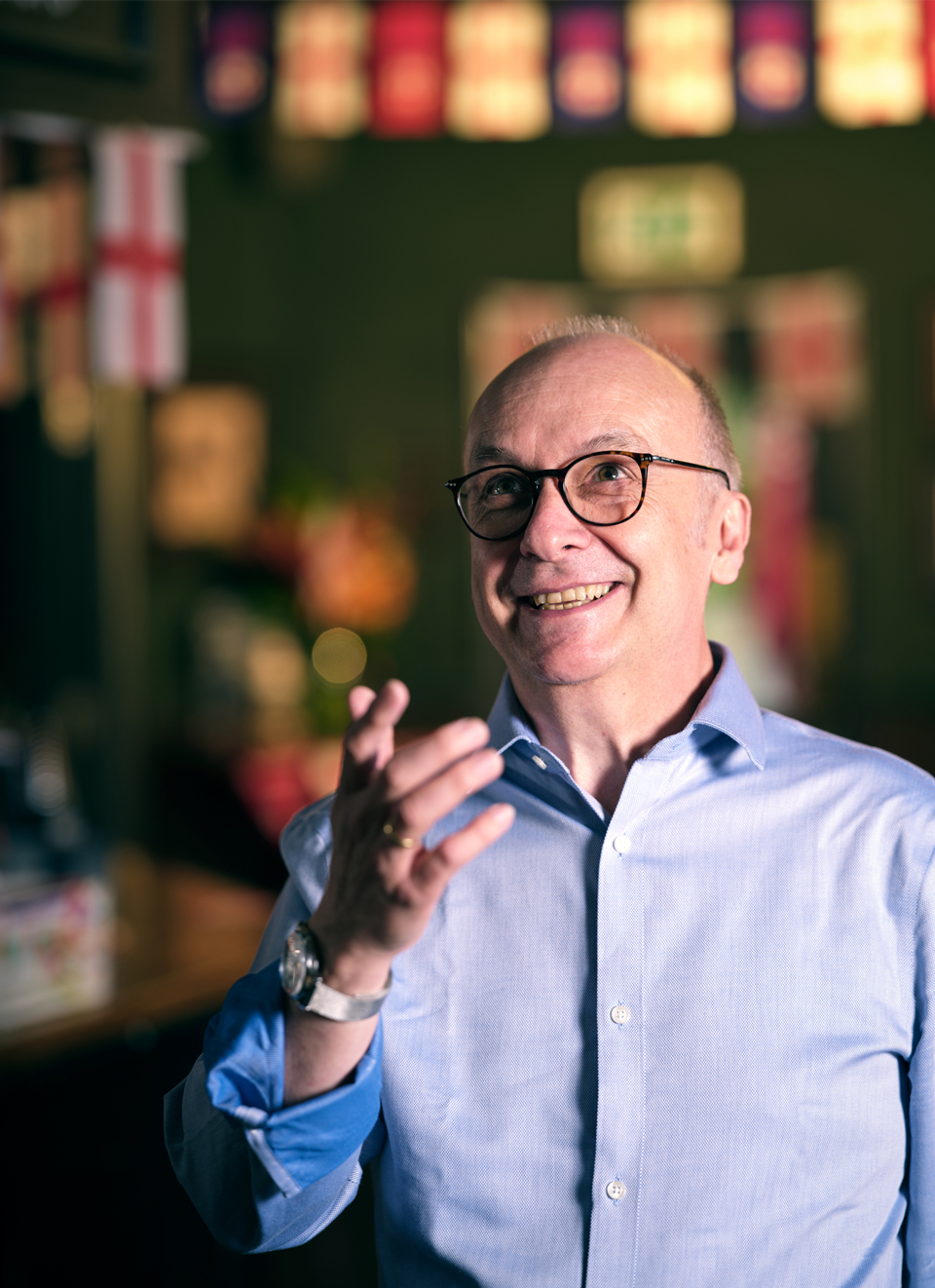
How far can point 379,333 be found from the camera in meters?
4.87

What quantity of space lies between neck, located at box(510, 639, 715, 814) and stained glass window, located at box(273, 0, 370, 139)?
2.81 metres

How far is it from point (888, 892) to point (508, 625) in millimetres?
433

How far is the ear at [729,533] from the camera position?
3.79ft

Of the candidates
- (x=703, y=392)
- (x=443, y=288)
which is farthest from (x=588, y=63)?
(x=703, y=392)

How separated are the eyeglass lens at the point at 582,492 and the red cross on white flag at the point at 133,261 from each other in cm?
193

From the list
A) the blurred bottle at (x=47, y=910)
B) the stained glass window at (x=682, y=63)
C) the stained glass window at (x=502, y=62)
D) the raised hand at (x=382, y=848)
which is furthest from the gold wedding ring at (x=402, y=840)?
the stained glass window at (x=502, y=62)

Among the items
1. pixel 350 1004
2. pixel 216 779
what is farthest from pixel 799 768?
pixel 216 779

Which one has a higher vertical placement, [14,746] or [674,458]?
[674,458]

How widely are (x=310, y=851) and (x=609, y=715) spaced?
317 millimetres

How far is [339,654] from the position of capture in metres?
→ 4.32

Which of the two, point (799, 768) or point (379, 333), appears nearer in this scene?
point (799, 768)

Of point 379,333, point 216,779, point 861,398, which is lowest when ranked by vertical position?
point 216,779

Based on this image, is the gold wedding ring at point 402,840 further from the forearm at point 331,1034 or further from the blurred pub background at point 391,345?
the blurred pub background at point 391,345

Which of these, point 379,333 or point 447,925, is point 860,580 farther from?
point 447,925
